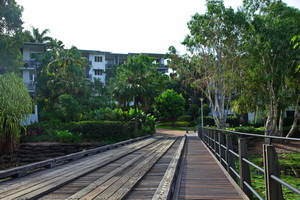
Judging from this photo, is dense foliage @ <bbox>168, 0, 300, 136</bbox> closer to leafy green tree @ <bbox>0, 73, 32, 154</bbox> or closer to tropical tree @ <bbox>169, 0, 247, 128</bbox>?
tropical tree @ <bbox>169, 0, 247, 128</bbox>

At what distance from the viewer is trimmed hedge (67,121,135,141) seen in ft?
80.9

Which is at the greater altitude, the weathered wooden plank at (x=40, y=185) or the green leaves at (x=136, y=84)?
the green leaves at (x=136, y=84)

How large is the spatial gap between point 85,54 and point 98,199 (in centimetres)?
5516

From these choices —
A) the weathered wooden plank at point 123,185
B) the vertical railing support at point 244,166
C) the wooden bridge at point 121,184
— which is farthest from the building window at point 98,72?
the vertical railing support at point 244,166

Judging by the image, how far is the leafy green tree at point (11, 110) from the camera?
15617mm

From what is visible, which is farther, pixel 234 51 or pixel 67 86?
pixel 67 86

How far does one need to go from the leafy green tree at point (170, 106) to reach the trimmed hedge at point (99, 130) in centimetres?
2015

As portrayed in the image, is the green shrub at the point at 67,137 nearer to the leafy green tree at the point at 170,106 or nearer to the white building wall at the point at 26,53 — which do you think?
the white building wall at the point at 26,53

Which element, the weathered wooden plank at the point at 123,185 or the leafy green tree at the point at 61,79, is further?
the leafy green tree at the point at 61,79

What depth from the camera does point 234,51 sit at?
2445 centimetres

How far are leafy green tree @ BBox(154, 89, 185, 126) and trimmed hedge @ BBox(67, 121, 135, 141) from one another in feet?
66.1

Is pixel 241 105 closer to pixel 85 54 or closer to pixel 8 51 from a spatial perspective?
pixel 8 51

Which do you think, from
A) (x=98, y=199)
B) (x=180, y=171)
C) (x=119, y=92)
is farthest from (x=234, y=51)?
(x=98, y=199)

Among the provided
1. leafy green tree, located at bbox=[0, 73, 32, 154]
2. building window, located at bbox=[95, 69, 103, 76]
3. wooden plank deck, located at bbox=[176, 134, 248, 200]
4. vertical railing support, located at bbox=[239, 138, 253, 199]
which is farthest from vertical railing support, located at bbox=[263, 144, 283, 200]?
building window, located at bbox=[95, 69, 103, 76]
